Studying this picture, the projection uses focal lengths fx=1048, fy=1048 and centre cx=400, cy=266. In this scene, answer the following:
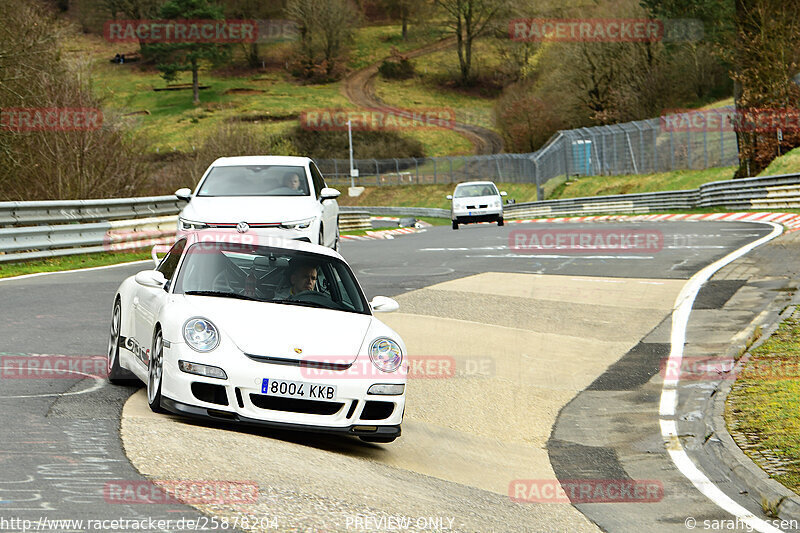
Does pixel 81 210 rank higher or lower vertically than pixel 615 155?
lower

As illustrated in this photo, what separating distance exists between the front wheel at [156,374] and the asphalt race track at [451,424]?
0.51 feet

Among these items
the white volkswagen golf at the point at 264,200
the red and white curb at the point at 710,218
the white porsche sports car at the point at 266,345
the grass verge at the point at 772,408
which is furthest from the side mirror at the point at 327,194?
the red and white curb at the point at 710,218

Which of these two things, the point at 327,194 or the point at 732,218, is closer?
the point at 327,194

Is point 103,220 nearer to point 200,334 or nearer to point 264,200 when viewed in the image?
point 264,200

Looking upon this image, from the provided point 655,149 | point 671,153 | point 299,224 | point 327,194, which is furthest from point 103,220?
point 655,149

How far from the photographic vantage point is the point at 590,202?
46.7m

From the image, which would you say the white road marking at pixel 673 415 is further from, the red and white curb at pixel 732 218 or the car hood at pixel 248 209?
the red and white curb at pixel 732 218

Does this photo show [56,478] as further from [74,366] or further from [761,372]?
[761,372]

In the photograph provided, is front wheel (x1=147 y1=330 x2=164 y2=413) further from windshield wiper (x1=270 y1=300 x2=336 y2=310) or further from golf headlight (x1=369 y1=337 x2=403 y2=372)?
golf headlight (x1=369 y1=337 x2=403 y2=372)

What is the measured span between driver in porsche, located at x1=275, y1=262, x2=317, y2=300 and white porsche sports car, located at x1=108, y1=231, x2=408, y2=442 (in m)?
0.01

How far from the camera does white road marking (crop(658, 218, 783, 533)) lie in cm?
679

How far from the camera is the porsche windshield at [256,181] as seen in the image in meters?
14.9

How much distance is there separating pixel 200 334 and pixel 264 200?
7387mm

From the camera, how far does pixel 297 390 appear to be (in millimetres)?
7199
